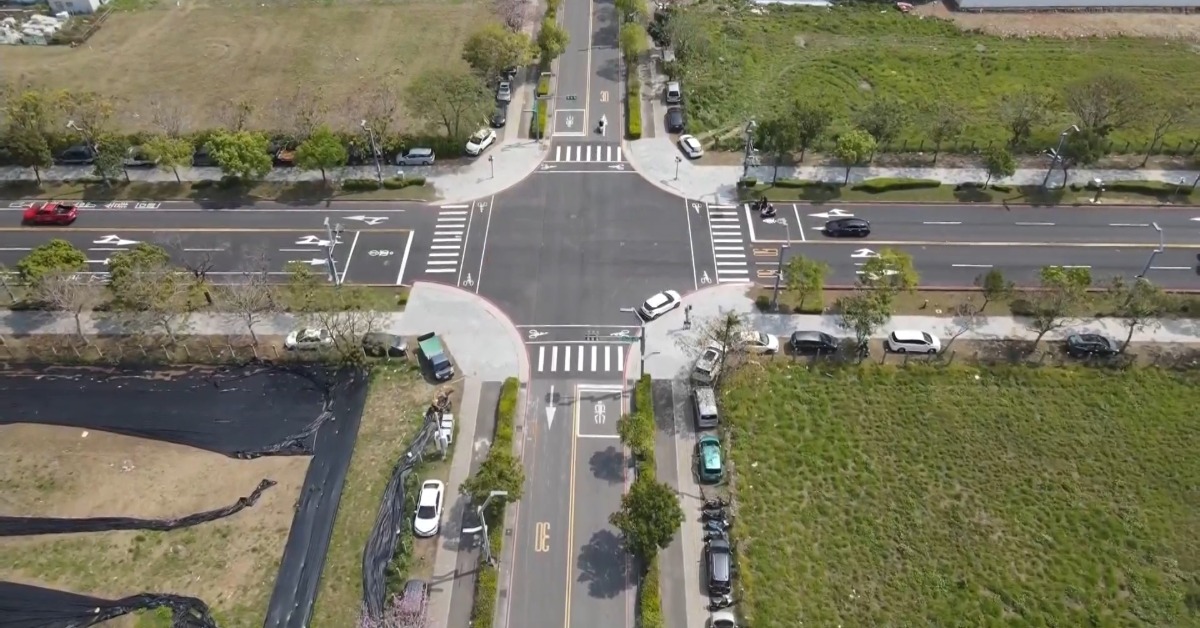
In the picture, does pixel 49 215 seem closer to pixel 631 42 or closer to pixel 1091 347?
pixel 631 42

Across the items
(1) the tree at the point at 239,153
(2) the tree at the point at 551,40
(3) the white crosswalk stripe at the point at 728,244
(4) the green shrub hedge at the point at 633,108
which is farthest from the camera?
(2) the tree at the point at 551,40

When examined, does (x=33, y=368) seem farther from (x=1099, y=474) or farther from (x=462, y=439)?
(x=1099, y=474)

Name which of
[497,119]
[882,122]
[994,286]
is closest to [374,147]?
[497,119]

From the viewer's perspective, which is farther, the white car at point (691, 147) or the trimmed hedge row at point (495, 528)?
the white car at point (691, 147)

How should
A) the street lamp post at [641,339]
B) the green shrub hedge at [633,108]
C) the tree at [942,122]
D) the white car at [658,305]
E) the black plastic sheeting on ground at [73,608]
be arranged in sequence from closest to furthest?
1. the black plastic sheeting on ground at [73,608]
2. the street lamp post at [641,339]
3. the white car at [658,305]
4. the tree at [942,122]
5. the green shrub hedge at [633,108]

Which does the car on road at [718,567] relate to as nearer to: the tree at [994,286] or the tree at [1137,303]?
the tree at [994,286]

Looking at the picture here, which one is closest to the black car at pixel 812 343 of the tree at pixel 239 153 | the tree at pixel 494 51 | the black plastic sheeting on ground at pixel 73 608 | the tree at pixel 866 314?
the tree at pixel 866 314

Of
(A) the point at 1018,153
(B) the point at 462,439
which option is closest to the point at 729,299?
(B) the point at 462,439
